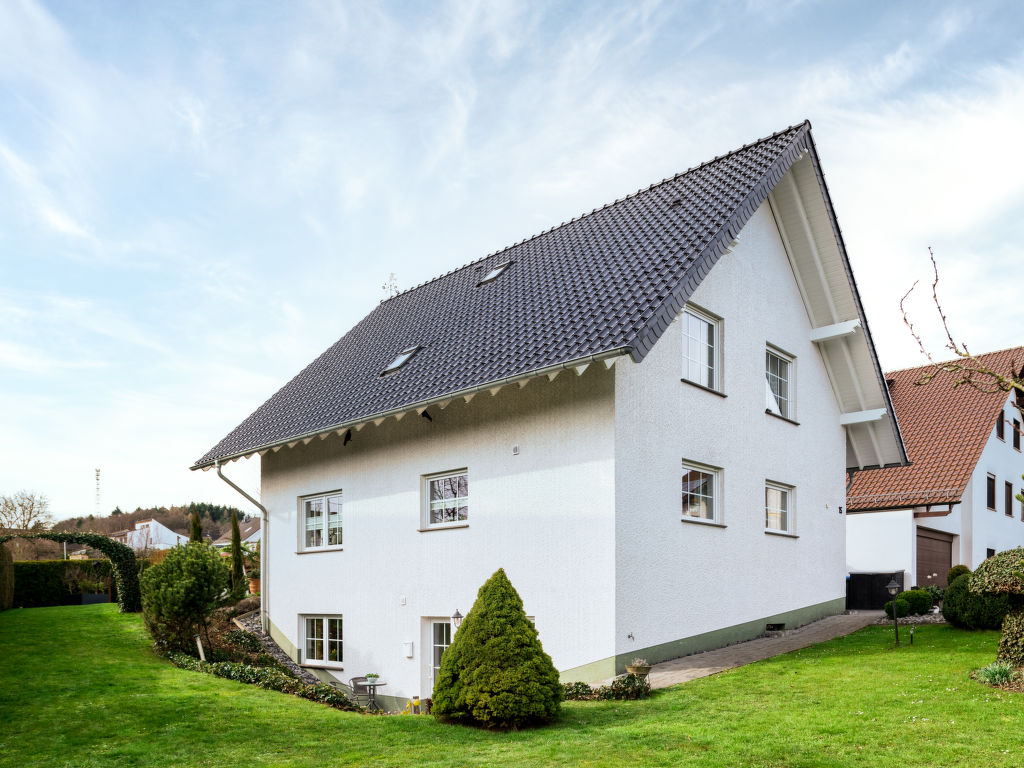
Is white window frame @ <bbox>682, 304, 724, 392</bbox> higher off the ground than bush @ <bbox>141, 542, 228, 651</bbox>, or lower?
higher

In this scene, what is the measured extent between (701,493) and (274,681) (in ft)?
23.4

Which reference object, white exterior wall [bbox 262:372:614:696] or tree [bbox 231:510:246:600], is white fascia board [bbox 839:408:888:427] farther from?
tree [bbox 231:510:246:600]

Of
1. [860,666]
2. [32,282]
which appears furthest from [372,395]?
[860,666]

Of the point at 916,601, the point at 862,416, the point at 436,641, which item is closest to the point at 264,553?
the point at 436,641

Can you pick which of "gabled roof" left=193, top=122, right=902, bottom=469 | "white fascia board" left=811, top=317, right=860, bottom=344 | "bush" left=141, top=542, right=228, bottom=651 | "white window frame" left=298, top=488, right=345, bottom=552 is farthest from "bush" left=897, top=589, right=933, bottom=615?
"bush" left=141, top=542, right=228, bottom=651

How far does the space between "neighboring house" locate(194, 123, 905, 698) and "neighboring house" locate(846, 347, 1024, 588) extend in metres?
3.00

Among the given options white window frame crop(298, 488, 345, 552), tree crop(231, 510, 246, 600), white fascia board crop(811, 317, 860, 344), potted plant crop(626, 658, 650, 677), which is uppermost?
white fascia board crop(811, 317, 860, 344)

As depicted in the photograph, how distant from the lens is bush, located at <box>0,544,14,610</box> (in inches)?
816

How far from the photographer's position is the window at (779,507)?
1400 centimetres

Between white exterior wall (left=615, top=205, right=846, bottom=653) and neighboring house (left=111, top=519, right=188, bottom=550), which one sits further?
neighboring house (left=111, top=519, right=188, bottom=550)

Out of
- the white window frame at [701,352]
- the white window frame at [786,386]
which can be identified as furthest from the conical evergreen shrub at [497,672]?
the white window frame at [786,386]

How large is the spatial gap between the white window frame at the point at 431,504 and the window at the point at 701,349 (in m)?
3.75

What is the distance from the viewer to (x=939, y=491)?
18.9m

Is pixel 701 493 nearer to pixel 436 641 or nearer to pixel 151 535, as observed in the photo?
pixel 436 641
